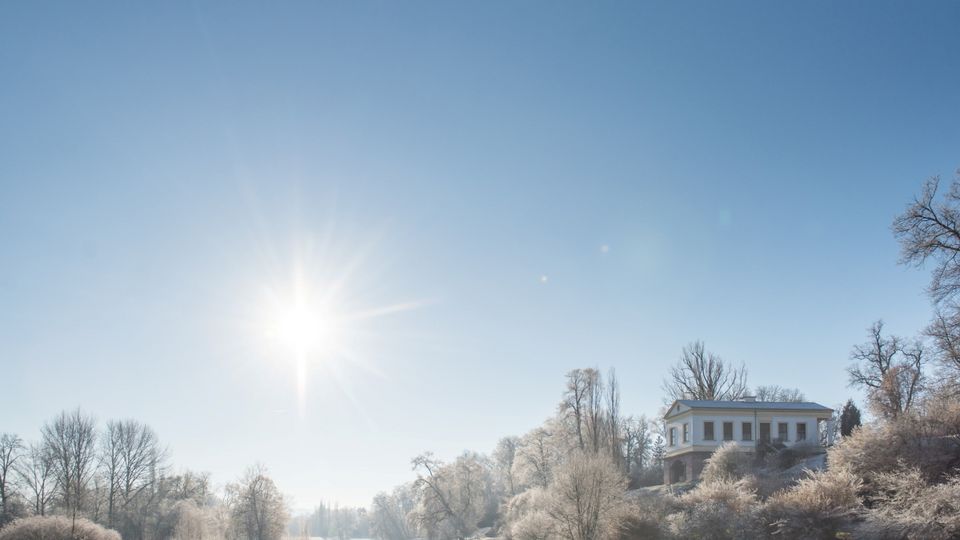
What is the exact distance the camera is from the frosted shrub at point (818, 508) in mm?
21656

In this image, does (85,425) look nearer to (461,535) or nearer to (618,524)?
(461,535)

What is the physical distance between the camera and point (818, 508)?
73.5ft

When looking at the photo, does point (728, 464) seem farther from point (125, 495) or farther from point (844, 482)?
point (125, 495)

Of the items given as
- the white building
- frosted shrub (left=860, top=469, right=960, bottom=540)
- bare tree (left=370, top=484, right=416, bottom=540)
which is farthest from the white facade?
bare tree (left=370, top=484, right=416, bottom=540)

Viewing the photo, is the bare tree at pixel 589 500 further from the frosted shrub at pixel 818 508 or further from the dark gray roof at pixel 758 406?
the dark gray roof at pixel 758 406

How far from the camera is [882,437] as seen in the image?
971 inches

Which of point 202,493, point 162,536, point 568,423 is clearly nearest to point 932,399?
point 568,423

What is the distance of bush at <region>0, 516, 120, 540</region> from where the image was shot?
118 ft

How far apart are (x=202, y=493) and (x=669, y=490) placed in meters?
48.7

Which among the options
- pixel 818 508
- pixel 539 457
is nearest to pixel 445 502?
pixel 539 457

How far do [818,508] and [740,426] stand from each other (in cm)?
2384

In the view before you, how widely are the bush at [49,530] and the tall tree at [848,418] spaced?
4614 cm

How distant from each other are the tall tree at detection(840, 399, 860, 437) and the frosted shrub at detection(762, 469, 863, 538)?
18.4 metres

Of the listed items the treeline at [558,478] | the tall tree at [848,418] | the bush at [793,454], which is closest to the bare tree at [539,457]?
the treeline at [558,478]
